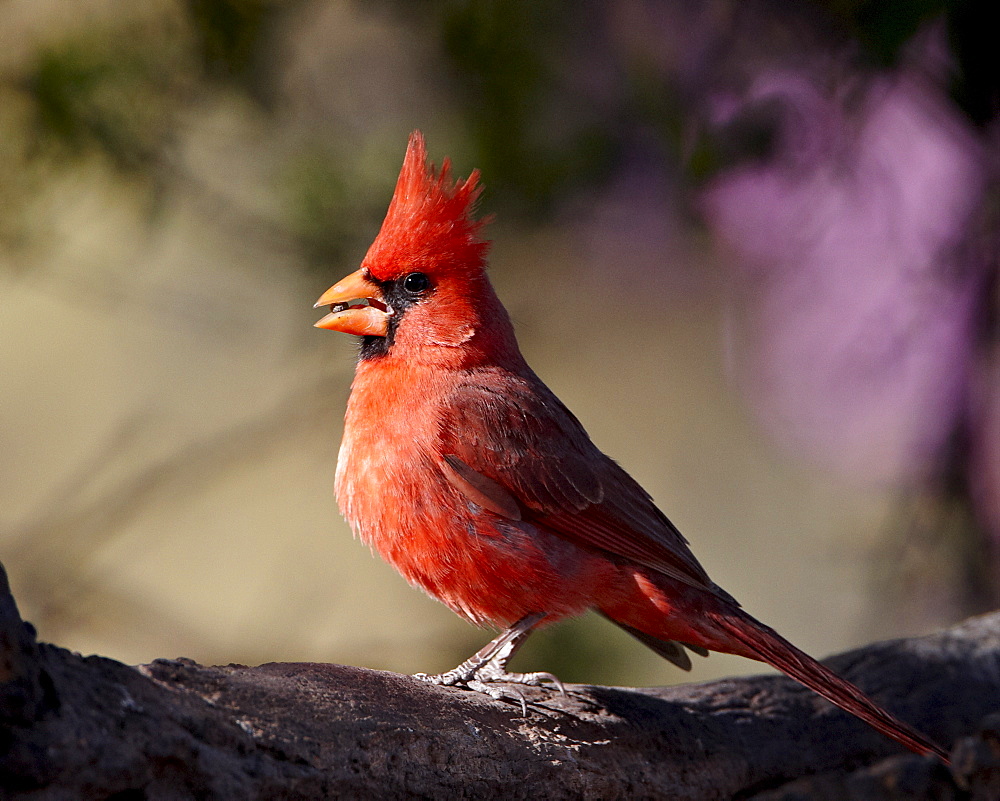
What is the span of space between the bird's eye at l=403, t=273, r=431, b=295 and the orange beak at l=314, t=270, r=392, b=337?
6 centimetres

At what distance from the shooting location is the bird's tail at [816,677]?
209 centimetres

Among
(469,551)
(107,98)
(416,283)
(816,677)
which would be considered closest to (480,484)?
(469,551)

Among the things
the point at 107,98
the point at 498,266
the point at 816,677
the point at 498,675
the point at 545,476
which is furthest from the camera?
the point at 498,266

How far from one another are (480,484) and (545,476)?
0.55 feet

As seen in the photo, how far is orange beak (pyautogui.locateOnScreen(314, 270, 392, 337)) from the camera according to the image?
248 centimetres

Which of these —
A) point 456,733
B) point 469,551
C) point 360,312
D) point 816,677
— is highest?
point 360,312

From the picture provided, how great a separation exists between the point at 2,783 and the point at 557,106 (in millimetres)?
2288

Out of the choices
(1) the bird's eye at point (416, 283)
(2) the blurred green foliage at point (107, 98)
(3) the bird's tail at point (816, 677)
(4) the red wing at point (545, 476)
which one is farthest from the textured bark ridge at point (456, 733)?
(2) the blurred green foliage at point (107, 98)

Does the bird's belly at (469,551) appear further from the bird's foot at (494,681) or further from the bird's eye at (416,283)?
the bird's eye at (416,283)

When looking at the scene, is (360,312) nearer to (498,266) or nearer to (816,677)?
(498,266)

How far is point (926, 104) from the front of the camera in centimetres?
310

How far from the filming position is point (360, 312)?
2516mm

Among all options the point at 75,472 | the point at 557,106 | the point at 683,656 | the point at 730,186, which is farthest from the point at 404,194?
the point at 75,472

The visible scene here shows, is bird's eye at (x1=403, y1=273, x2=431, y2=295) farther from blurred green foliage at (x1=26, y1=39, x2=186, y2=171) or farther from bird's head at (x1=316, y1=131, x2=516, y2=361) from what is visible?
blurred green foliage at (x1=26, y1=39, x2=186, y2=171)
